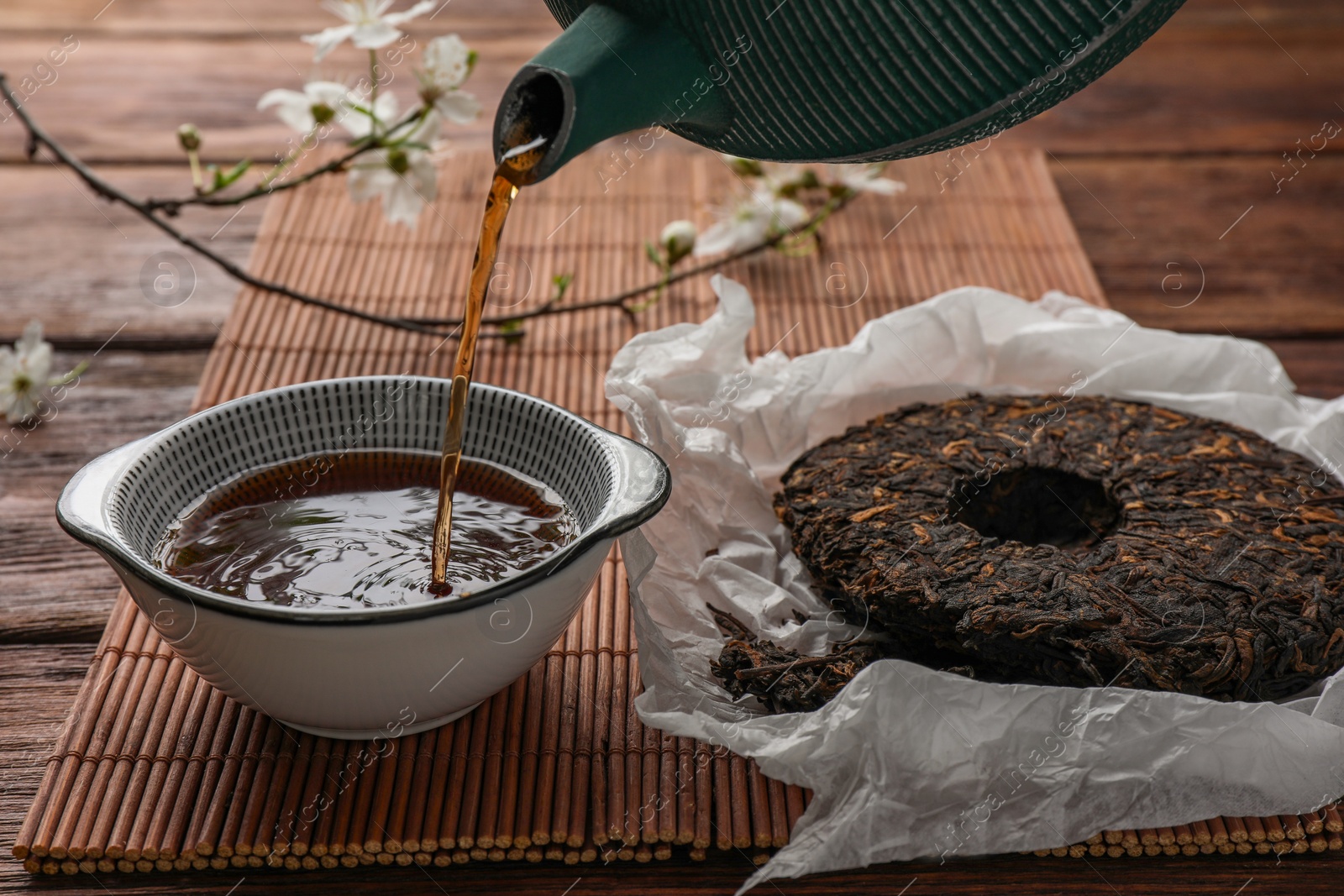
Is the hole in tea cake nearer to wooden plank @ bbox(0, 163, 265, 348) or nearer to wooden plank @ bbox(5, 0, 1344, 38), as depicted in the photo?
wooden plank @ bbox(0, 163, 265, 348)

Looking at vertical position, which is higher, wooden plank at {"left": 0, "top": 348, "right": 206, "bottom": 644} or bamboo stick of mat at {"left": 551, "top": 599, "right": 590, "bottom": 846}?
wooden plank at {"left": 0, "top": 348, "right": 206, "bottom": 644}

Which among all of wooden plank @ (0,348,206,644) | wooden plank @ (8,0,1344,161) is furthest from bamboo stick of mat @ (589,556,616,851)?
wooden plank @ (8,0,1344,161)

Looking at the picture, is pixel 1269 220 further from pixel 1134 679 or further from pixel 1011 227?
pixel 1134 679

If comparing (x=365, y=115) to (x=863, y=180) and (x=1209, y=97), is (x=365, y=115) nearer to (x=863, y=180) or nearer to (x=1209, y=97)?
(x=863, y=180)

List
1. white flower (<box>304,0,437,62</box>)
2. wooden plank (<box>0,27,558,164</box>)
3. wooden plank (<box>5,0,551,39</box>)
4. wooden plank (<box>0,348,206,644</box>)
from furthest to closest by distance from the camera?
wooden plank (<box>5,0,551,39</box>) → wooden plank (<box>0,27,558,164</box>) → white flower (<box>304,0,437,62</box>) → wooden plank (<box>0,348,206,644</box>)

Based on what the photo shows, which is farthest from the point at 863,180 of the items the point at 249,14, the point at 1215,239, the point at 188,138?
the point at 249,14

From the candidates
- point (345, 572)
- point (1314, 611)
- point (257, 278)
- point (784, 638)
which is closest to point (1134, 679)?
point (1314, 611)
